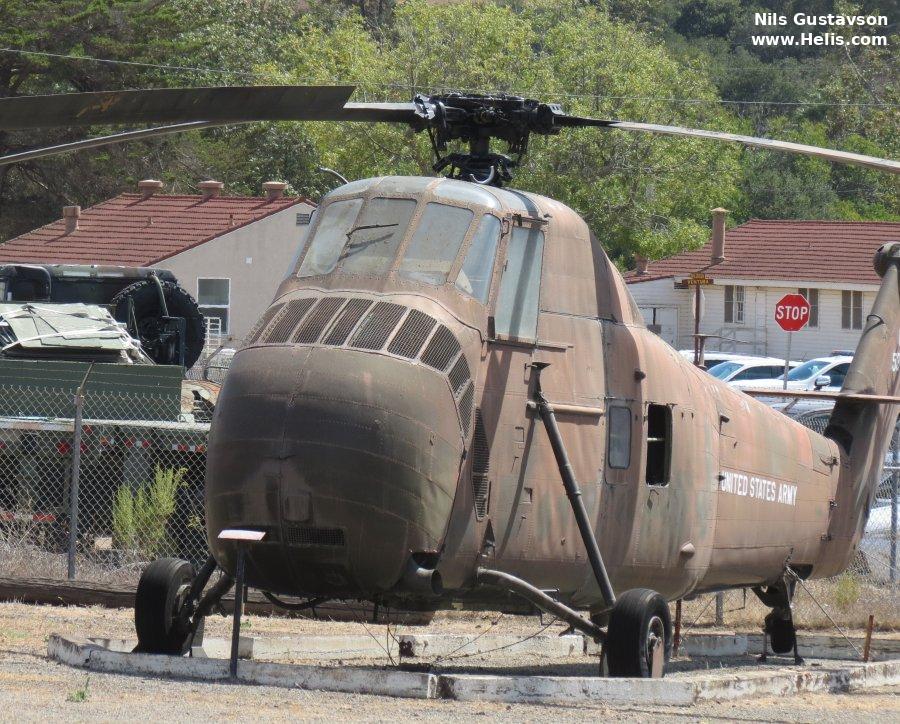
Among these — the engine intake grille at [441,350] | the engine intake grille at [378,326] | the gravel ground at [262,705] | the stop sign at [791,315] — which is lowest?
the gravel ground at [262,705]

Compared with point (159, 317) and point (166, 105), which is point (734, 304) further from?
point (166, 105)

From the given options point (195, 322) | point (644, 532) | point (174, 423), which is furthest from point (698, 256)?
point (644, 532)

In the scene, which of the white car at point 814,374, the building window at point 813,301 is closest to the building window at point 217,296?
the white car at point 814,374

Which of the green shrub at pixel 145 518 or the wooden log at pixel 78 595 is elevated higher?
the green shrub at pixel 145 518

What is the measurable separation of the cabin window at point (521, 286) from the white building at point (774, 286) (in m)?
37.7

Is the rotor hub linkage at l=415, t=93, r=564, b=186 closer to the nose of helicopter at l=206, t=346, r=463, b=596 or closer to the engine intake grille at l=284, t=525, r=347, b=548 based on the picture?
the nose of helicopter at l=206, t=346, r=463, b=596

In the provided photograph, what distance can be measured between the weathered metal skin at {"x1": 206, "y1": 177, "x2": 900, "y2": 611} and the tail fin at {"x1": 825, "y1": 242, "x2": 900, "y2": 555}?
1.59 meters

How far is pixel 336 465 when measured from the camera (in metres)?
7.40

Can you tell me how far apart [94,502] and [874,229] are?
37511 mm

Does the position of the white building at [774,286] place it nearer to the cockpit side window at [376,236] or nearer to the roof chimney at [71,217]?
the roof chimney at [71,217]

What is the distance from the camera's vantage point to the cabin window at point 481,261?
8.19m

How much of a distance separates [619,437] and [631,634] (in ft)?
4.25

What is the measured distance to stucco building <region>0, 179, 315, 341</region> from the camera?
3919 centimetres

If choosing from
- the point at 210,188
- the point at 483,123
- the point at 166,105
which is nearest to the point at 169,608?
the point at 166,105
